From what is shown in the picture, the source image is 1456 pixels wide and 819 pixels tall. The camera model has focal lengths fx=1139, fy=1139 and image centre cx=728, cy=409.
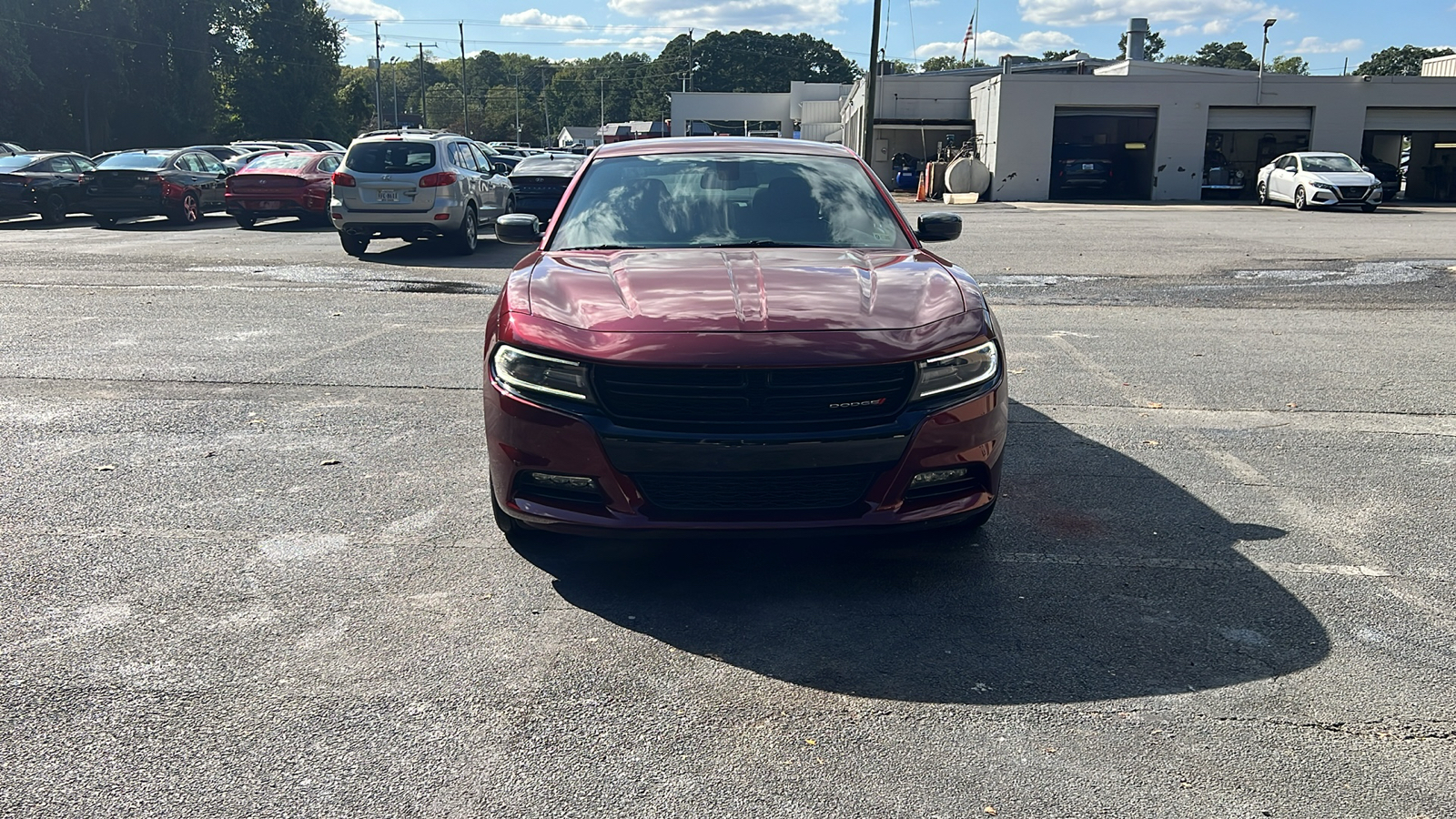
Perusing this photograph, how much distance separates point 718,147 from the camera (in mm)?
5863

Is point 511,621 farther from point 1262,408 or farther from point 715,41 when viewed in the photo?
point 715,41

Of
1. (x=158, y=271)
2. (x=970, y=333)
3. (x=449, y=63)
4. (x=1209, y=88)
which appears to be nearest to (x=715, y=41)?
(x=449, y=63)

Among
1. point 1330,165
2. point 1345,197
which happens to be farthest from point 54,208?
point 1330,165

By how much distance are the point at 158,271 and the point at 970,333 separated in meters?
12.5

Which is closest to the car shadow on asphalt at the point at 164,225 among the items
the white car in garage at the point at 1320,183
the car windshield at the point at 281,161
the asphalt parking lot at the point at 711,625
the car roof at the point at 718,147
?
the car windshield at the point at 281,161

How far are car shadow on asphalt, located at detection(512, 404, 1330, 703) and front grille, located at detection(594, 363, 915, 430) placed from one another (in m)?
0.42

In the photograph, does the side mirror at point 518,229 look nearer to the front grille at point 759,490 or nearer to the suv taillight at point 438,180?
the front grille at point 759,490

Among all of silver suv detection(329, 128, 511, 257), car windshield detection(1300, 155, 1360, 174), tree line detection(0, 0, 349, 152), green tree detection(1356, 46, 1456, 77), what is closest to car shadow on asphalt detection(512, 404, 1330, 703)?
silver suv detection(329, 128, 511, 257)

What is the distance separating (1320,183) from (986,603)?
30.2 m

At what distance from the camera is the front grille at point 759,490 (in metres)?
3.78

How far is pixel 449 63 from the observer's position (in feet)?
614

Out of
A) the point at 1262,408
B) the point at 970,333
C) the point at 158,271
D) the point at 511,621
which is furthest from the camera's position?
the point at 158,271

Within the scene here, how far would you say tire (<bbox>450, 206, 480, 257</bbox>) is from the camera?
1573cm

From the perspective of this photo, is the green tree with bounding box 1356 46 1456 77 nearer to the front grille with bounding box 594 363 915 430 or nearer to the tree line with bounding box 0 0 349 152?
the tree line with bounding box 0 0 349 152
